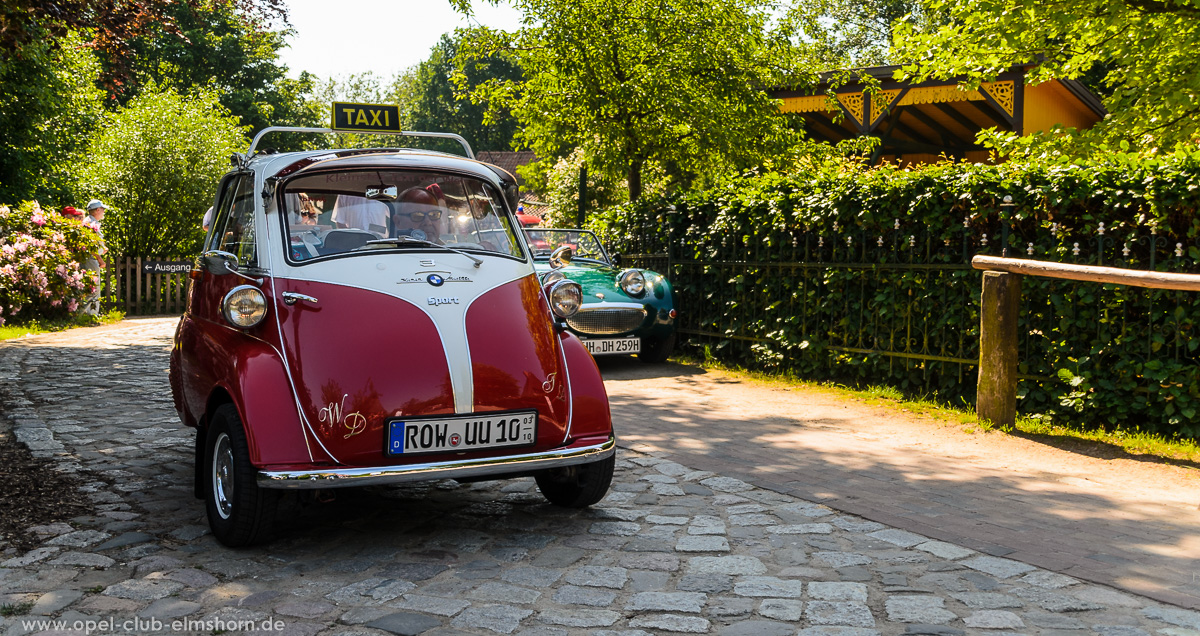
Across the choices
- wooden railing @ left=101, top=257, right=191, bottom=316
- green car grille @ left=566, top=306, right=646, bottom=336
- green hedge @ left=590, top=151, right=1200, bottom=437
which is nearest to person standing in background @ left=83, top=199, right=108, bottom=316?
wooden railing @ left=101, top=257, right=191, bottom=316

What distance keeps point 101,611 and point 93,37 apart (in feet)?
36.0

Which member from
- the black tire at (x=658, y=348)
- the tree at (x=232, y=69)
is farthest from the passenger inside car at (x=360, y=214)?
the tree at (x=232, y=69)

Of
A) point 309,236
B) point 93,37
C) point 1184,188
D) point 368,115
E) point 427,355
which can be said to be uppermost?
point 93,37

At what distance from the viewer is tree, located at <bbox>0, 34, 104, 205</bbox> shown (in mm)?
17109

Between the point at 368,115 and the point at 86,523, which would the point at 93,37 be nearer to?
the point at 368,115

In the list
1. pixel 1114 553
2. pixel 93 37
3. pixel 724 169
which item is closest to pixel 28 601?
pixel 1114 553

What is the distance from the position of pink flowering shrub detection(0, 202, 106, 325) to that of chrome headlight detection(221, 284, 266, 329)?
37.4 ft

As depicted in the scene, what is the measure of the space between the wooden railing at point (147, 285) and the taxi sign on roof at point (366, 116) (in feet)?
41.1

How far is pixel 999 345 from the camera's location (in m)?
7.14

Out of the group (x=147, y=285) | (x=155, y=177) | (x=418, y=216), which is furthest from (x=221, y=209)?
(x=155, y=177)

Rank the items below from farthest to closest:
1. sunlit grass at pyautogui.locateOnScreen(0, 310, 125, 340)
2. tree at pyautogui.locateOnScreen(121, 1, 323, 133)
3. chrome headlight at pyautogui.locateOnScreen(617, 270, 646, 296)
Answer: tree at pyautogui.locateOnScreen(121, 1, 323, 133), sunlit grass at pyautogui.locateOnScreen(0, 310, 125, 340), chrome headlight at pyautogui.locateOnScreen(617, 270, 646, 296)

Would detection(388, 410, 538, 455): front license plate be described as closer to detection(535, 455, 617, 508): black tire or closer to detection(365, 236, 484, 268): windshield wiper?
detection(535, 455, 617, 508): black tire

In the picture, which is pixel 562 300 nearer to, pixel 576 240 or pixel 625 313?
pixel 625 313

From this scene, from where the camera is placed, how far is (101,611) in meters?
3.64
